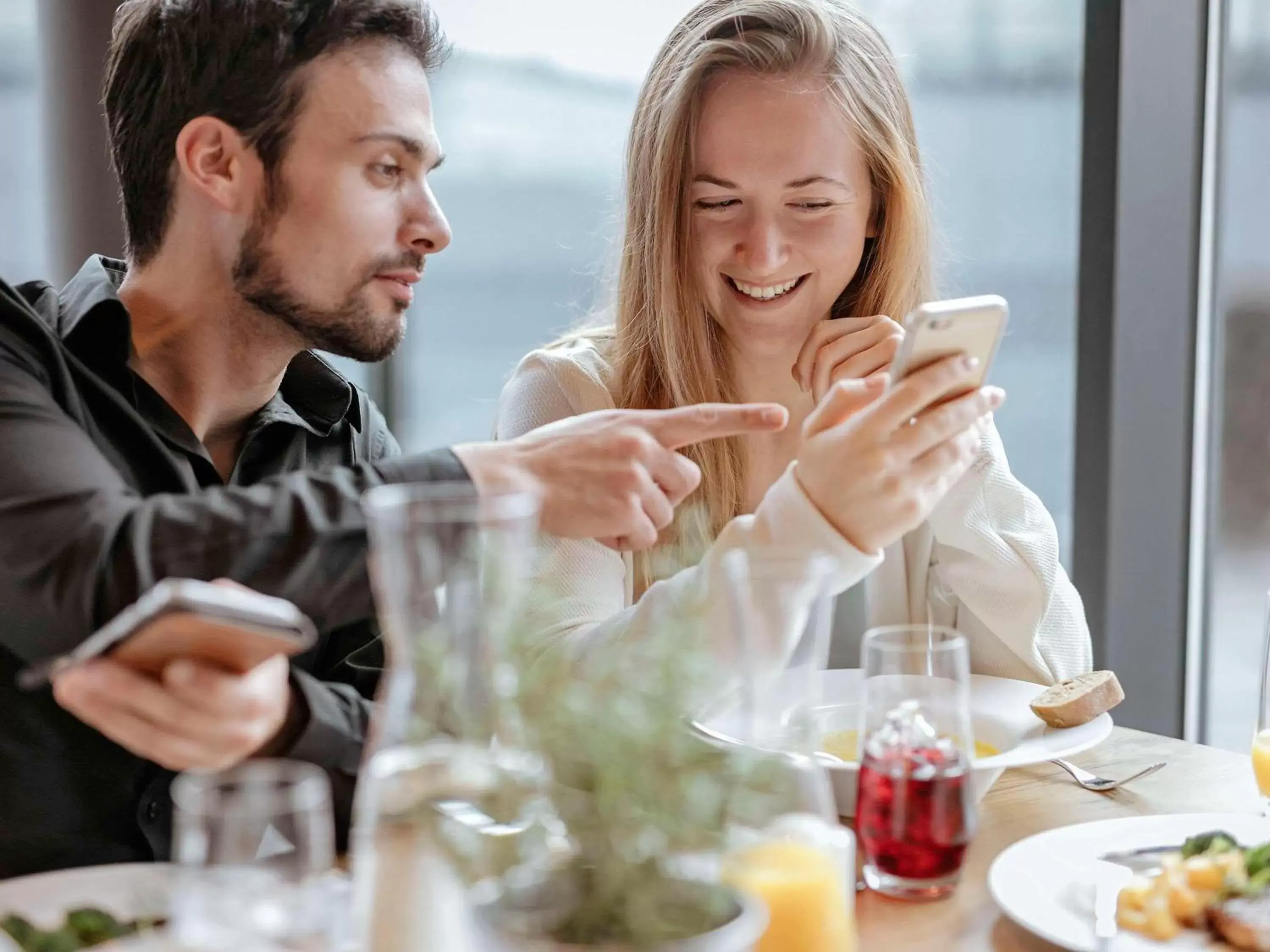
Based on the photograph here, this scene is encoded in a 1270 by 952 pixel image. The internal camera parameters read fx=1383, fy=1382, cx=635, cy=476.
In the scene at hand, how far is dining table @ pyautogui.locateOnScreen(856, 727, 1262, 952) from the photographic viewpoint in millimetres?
1017

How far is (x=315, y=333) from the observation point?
166cm

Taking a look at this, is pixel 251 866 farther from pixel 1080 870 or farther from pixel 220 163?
pixel 220 163

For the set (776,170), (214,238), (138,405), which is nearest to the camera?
(138,405)

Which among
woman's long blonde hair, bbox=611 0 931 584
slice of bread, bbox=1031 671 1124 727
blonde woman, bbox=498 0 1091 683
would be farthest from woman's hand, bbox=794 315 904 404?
slice of bread, bbox=1031 671 1124 727

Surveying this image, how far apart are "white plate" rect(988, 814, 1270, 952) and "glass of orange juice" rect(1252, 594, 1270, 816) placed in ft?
0.27

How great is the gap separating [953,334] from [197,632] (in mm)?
767

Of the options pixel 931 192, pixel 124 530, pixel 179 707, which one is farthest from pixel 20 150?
pixel 179 707

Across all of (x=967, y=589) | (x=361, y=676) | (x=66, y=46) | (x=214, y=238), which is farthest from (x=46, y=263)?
(x=967, y=589)

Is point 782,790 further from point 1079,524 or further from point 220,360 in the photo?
point 1079,524

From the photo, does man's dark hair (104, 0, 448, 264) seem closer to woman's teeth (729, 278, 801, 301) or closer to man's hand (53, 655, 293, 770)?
woman's teeth (729, 278, 801, 301)

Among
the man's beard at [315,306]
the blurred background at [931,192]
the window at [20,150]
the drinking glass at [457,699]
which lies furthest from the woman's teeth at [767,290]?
the window at [20,150]

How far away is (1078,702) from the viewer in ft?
4.37

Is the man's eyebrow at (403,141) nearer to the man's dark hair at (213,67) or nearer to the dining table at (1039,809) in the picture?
the man's dark hair at (213,67)

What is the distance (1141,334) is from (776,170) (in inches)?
40.1
